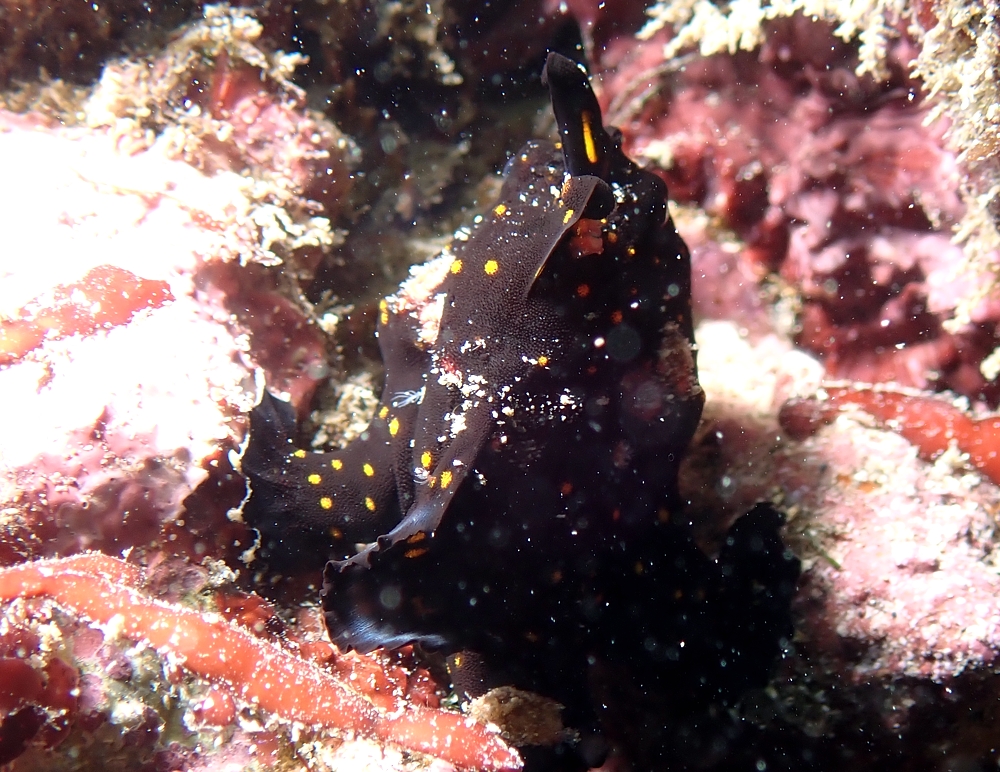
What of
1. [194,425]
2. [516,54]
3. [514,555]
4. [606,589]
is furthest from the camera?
[516,54]

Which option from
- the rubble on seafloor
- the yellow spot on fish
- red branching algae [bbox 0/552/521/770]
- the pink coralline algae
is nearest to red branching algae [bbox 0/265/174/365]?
the rubble on seafloor

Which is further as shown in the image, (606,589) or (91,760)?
(606,589)

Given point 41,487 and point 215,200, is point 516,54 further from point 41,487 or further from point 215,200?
point 41,487

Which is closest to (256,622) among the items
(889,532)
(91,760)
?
(91,760)

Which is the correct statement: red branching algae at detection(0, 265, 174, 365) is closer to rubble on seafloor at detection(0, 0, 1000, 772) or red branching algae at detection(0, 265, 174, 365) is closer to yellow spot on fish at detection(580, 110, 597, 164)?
rubble on seafloor at detection(0, 0, 1000, 772)

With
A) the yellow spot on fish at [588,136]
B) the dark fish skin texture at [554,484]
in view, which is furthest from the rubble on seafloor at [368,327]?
the yellow spot on fish at [588,136]

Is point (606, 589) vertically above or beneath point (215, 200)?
beneath

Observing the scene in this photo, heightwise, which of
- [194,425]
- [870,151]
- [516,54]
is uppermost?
[516,54]

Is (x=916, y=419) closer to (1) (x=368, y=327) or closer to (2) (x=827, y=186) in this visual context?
(2) (x=827, y=186)

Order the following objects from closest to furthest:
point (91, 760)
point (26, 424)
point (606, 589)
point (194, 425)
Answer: point (91, 760)
point (26, 424)
point (194, 425)
point (606, 589)
